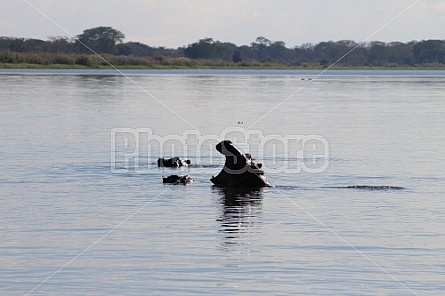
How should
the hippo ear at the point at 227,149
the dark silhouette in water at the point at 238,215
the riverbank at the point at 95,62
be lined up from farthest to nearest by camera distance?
the riverbank at the point at 95,62
the hippo ear at the point at 227,149
the dark silhouette in water at the point at 238,215

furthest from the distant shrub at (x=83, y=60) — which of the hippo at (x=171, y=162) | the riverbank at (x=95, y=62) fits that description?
the hippo at (x=171, y=162)

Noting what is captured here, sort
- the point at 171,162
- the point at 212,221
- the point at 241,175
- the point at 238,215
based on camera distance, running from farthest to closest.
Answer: the point at 171,162, the point at 241,175, the point at 238,215, the point at 212,221

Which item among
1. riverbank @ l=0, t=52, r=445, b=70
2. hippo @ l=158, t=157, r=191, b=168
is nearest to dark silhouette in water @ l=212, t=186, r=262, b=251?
hippo @ l=158, t=157, r=191, b=168

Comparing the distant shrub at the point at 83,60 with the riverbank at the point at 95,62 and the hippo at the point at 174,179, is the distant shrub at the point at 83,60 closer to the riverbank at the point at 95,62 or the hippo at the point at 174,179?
the riverbank at the point at 95,62

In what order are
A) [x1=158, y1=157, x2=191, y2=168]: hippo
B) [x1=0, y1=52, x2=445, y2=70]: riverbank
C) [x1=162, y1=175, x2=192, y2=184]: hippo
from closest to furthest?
[x1=162, y1=175, x2=192, y2=184]: hippo → [x1=158, y1=157, x2=191, y2=168]: hippo → [x1=0, y1=52, x2=445, y2=70]: riverbank

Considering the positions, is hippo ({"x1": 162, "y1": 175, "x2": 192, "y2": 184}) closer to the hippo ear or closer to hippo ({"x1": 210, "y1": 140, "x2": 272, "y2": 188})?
hippo ({"x1": 210, "y1": 140, "x2": 272, "y2": 188})

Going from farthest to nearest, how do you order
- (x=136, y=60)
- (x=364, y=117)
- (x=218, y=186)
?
(x=136, y=60), (x=364, y=117), (x=218, y=186)

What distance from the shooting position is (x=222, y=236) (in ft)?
56.1

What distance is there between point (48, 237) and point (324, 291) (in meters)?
5.02

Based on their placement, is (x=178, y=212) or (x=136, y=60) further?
(x=136, y=60)

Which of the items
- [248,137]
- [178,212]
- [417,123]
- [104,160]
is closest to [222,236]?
[178,212]

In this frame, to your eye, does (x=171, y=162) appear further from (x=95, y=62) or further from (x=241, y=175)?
(x=95, y=62)

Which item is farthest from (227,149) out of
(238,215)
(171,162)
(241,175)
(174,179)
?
(171,162)

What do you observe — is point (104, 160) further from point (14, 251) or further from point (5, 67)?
point (5, 67)
